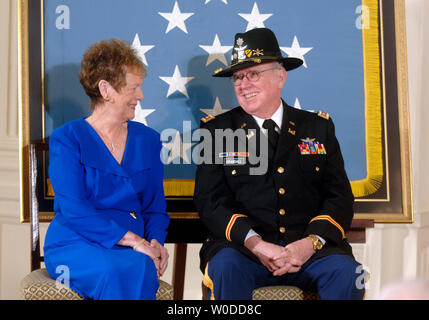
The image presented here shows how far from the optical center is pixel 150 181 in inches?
99.7

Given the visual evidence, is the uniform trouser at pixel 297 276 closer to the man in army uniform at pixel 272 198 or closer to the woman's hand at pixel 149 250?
the man in army uniform at pixel 272 198

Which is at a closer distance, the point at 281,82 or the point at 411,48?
the point at 281,82

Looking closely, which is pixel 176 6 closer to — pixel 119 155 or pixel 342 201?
pixel 119 155

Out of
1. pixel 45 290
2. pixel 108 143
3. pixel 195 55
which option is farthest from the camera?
pixel 195 55

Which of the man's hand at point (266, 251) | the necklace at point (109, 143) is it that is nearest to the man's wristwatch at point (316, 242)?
the man's hand at point (266, 251)

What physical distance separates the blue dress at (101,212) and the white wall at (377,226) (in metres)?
1.27

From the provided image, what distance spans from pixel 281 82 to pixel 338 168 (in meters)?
0.51

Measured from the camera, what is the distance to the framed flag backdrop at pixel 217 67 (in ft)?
9.89

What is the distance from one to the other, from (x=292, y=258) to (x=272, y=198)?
329 millimetres

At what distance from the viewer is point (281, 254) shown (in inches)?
90.2

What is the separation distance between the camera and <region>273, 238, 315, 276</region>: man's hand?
229 cm

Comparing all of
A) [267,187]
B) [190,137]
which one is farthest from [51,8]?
[267,187]

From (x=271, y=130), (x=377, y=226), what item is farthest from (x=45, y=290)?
(x=377, y=226)

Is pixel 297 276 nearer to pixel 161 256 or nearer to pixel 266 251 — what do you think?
pixel 266 251
